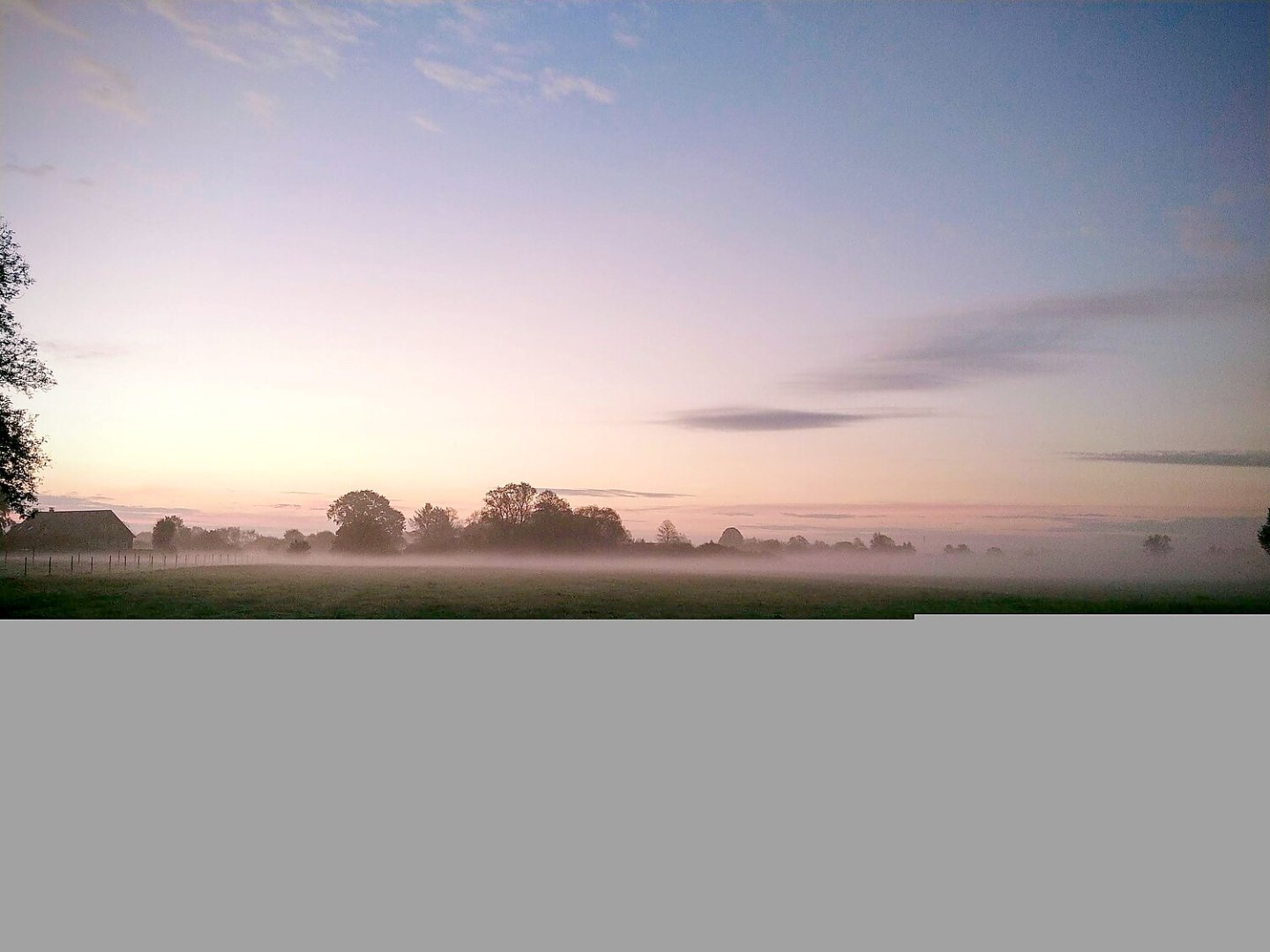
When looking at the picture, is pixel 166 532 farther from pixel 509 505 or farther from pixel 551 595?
pixel 551 595

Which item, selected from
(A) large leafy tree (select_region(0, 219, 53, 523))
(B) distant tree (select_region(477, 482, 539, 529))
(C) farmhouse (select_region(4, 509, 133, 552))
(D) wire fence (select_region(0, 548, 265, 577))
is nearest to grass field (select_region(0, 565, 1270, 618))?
(D) wire fence (select_region(0, 548, 265, 577))

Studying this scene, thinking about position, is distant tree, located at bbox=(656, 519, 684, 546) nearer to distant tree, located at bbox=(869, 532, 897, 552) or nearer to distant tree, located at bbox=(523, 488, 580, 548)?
distant tree, located at bbox=(523, 488, 580, 548)

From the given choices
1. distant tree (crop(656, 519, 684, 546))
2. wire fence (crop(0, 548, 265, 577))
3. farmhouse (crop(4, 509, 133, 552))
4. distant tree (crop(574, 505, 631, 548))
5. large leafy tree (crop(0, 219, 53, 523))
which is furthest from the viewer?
distant tree (crop(656, 519, 684, 546))

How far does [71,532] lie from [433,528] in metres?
6.34

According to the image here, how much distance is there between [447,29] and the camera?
1656 cm

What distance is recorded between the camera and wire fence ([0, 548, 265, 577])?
15047 mm

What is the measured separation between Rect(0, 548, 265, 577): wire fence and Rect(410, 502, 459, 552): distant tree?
9.64ft

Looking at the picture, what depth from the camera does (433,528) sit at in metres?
17.0

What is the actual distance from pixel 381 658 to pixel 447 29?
38.7 ft

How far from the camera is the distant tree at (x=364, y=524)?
1677cm

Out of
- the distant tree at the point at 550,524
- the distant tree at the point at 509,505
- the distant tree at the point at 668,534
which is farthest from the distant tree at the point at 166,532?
the distant tree at the point at 668,534

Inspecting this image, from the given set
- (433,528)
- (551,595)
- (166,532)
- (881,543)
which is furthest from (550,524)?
(166,532)

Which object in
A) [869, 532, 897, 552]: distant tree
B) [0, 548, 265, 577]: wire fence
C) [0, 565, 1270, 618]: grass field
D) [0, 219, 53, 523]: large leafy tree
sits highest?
[0, 219, 53, 523]: large leafy tree

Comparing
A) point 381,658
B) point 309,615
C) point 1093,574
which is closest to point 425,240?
point 309,615
